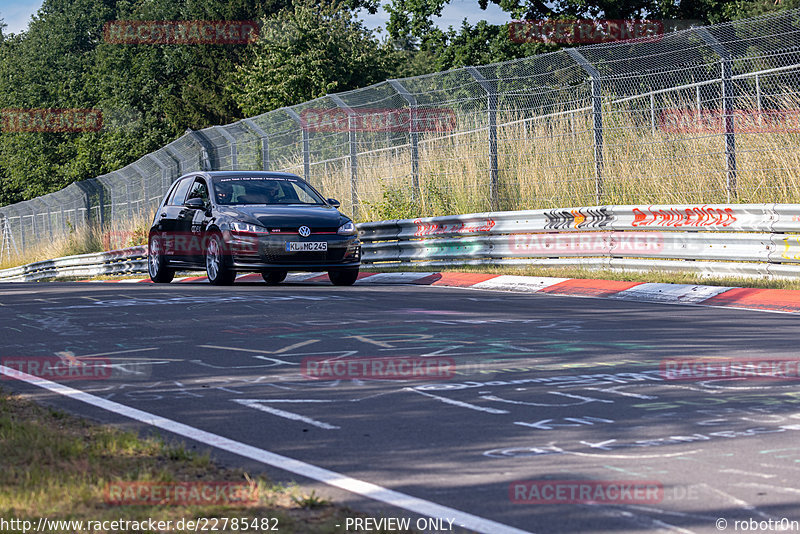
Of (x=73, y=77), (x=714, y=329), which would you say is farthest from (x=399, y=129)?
(x=73, y=77)

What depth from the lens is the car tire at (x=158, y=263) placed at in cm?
1764

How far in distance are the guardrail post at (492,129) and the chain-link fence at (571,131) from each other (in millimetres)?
22

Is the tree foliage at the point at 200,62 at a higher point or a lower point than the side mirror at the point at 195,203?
higher

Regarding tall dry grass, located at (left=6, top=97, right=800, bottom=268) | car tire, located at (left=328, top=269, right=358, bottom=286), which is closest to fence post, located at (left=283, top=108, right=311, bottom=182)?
tall dry grass, located at (left=6, top=97, right=800, bottom=268)

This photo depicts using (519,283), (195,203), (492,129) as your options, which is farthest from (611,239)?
(195,203)

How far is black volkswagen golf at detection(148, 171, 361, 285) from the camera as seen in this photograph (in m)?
14.6

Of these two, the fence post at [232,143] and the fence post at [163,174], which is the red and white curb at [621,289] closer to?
the fence post at [232,143]

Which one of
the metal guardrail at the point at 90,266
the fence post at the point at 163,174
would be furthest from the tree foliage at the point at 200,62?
the fence post at the point at 163,174

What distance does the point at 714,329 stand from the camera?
31.0 ft

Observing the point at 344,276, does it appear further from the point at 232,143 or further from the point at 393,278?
the point at 232,143

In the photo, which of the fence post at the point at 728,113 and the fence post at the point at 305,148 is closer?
the fence post at the point at 728,113

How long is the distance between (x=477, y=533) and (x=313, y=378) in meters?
3.35

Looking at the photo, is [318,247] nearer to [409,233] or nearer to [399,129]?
[409,233]

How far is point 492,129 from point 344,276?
3.62 meters
